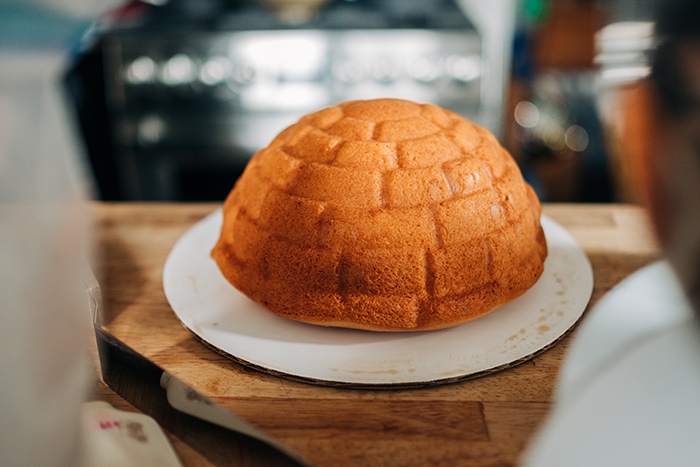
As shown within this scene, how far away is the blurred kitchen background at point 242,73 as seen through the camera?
190 centimetres

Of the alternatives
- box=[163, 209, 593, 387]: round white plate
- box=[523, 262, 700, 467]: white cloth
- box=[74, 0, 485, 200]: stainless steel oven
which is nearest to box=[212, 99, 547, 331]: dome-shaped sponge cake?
Answer: box=[163, 209, 593, 387]: round white plate

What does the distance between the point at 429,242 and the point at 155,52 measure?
149 centimetres

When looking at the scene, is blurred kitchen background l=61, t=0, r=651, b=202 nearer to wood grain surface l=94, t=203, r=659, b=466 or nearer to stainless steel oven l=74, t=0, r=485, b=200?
stainless steel oven l=74, t=0, r=485, b=200

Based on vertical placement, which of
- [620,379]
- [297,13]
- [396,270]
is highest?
[297,13]

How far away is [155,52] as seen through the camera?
1.91 meters

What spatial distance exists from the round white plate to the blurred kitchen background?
121 cm

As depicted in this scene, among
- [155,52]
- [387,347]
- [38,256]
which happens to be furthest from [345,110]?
[155,52]

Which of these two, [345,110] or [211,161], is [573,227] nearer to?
[345,110]

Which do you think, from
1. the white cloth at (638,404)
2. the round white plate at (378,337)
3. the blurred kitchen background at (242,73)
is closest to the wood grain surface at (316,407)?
the round white plate at (378,337)

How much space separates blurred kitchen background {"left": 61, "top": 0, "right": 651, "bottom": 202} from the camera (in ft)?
6.24

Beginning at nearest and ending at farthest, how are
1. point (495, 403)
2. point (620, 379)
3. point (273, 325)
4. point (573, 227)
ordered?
1. point (620, 379)
2. point (495, 403)
3. point (273, 325)
4. point (573, 227)

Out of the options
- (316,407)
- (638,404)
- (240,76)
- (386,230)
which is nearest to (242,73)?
(240,76)

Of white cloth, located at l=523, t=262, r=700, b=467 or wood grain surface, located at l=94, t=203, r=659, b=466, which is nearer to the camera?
white cloth, located at l=523, t=262, r=700, b=467

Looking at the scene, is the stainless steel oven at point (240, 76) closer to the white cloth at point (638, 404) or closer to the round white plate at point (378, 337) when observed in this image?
the round white plate at point (378, 337)
